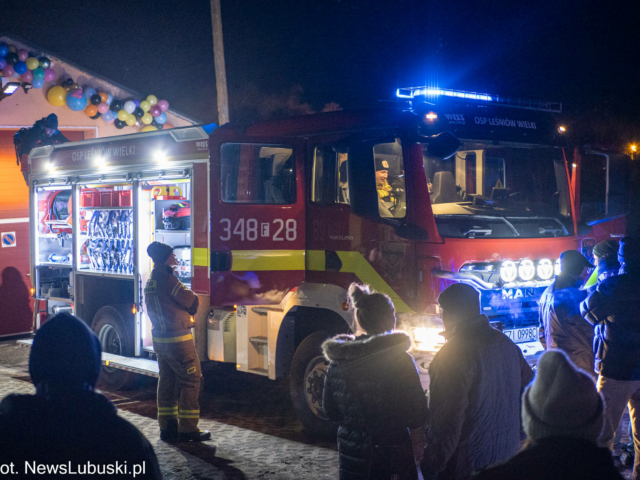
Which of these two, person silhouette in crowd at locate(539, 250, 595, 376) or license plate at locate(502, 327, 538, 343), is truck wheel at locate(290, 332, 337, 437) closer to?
license plate at locate(502, 327, 538, 343)

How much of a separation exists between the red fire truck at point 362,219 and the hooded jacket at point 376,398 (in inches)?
86.3

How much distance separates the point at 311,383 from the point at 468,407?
312 cm

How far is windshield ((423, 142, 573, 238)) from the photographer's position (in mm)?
5422

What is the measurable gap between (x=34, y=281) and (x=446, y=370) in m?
7.77

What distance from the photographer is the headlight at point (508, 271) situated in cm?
534

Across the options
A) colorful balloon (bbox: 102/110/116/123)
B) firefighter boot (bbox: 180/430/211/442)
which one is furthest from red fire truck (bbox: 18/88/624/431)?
colorful balloon (bbox: 102/110/116/123)

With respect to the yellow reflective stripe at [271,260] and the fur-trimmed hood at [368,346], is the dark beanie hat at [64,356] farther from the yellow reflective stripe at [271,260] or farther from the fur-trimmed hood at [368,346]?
the yellow reflective stripe at [271,260]

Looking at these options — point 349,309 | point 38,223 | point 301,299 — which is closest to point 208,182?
point 301,299

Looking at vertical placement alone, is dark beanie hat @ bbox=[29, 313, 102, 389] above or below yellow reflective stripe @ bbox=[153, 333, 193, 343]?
above

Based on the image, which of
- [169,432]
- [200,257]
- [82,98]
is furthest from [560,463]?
[82,98]

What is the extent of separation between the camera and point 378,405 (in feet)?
9.57

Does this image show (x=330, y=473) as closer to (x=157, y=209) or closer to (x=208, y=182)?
(x=208, y=182)

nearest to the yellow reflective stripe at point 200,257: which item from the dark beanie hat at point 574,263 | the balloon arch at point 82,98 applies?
the dark beanie hat at point 574,263

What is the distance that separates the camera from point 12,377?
8.49m
